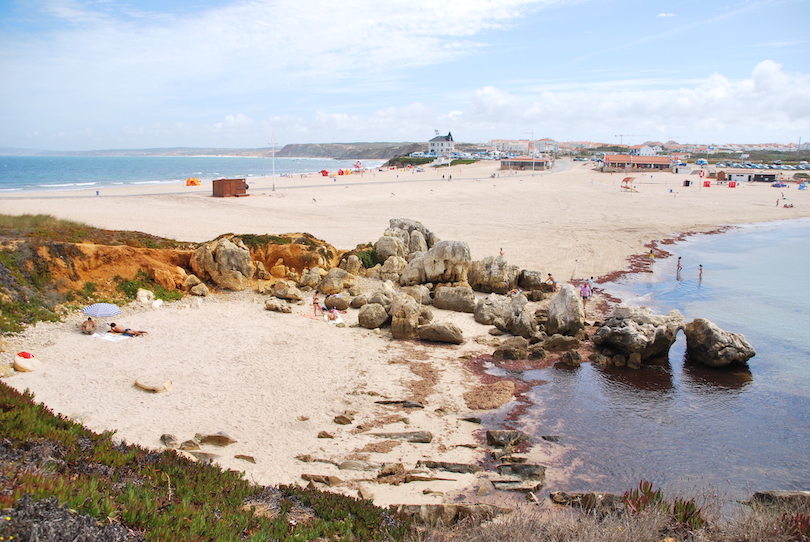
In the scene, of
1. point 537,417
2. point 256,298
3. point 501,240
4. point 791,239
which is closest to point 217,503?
point 537,417

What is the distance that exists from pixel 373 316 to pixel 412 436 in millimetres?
6662

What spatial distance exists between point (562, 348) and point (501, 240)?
15389 mm

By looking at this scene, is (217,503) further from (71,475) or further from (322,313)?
(322,313)

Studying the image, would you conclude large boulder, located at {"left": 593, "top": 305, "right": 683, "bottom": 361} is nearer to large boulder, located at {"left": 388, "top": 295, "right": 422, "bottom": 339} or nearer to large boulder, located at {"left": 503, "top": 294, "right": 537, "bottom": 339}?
large boulder, located at {"left": 503, "top": 294, "right": 537, "bottom": 339}

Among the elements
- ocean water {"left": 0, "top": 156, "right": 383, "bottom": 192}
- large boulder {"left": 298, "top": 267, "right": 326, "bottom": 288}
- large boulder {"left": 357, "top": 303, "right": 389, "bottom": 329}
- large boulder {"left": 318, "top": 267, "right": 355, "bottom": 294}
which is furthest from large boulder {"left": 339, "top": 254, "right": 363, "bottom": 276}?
ocean water {"left": 0, "top": 156, "right": 383, "bottom": 192}

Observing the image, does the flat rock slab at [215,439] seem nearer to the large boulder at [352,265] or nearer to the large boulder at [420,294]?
the large boulder at [420,294]

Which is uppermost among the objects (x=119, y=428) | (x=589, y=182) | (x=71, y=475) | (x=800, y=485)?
(x=589, y=182)

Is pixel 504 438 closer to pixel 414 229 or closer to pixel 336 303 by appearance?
pixel 336 303

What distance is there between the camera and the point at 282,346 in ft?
47.4

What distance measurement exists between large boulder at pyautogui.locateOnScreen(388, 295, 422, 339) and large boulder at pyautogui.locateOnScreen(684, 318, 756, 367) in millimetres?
7797

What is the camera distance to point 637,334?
1453 centimetres

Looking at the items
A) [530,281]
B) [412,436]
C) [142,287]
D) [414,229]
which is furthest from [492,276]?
[142,287]

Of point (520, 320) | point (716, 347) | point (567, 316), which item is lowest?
point (716, 347)

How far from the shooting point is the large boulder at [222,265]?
18.4 meters
